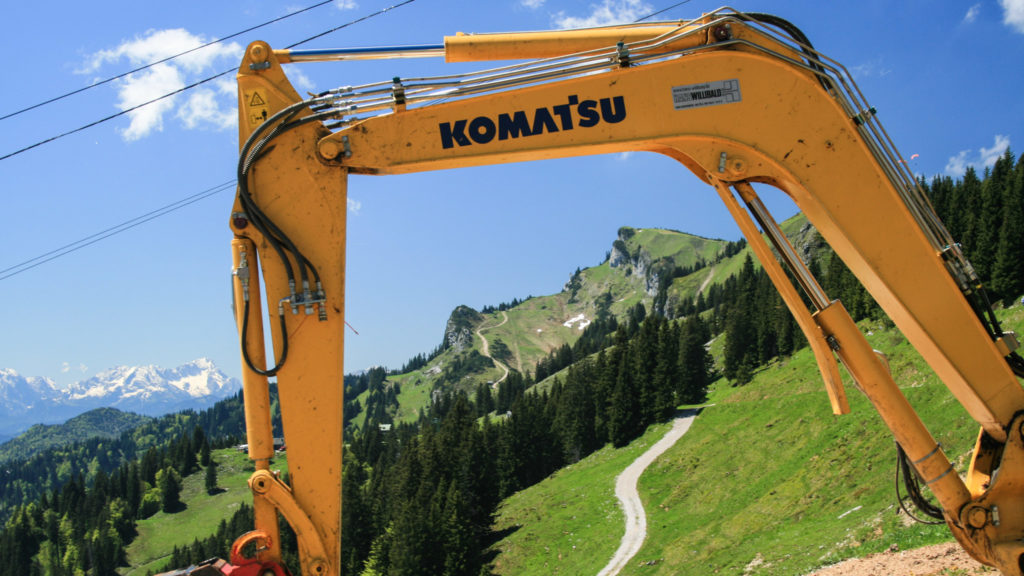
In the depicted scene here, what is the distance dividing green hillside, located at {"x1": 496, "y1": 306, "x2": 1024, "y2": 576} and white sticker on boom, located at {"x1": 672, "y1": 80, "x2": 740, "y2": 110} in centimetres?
1132

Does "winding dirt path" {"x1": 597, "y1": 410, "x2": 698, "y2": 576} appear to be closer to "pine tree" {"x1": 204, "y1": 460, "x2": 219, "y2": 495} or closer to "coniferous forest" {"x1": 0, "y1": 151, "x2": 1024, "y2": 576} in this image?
"coniferous forest" {"x1": 0, "y1": 151, "x2": 1024, "y2": 576}

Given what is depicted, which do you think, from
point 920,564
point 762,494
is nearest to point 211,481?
point 762,494

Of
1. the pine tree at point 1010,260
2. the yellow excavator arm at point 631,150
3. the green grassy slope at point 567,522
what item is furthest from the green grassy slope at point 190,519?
the yellow excavator arm at point 631,150

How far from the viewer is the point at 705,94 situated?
249 inches

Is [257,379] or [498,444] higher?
[257,379]

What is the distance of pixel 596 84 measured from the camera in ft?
20.6

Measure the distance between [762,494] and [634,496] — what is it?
45.1 feet

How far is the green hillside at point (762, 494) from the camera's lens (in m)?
21.9

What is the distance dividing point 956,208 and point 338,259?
71.8 metres

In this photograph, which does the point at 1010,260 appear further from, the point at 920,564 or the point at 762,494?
the point at 920,564

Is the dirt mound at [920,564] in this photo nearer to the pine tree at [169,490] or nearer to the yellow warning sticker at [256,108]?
the yellow warning sticker at [256,108]

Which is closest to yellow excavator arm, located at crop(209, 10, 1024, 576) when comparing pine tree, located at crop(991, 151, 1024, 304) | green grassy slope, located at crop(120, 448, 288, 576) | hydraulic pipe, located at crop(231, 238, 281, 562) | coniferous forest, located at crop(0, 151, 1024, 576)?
hydraulic pipe, located at crop(231, 238, 281, 562)

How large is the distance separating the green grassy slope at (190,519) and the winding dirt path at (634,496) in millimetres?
67257

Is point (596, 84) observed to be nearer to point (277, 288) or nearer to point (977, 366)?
point (277, 288)
